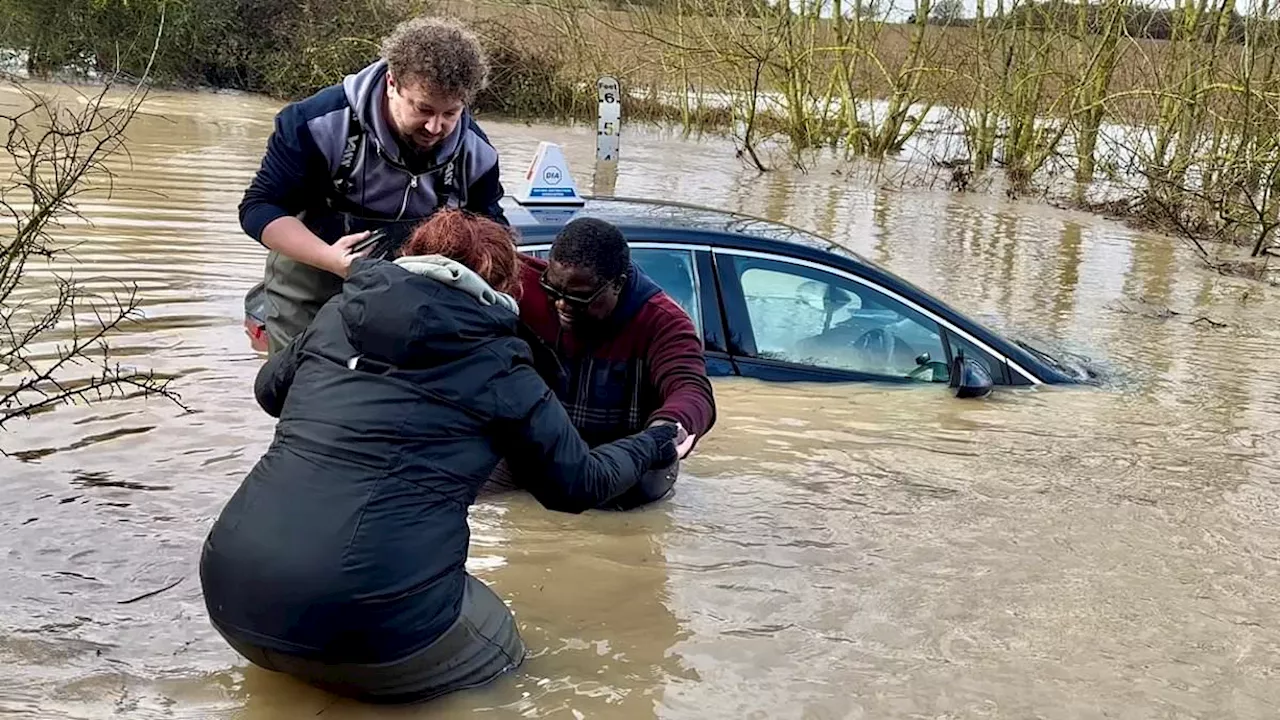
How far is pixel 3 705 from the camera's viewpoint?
3213 mm

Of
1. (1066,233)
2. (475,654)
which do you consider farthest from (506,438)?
(1066,233)

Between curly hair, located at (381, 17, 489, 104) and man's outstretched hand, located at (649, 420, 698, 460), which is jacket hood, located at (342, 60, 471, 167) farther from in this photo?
man's outstretched hand, located at (649, 420, 698, 460)

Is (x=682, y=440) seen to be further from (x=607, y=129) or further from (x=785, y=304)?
(x=607, y=129)

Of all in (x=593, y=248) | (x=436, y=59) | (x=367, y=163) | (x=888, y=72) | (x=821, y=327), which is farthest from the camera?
(x=888, y=72)

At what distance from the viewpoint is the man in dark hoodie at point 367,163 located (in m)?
3.89

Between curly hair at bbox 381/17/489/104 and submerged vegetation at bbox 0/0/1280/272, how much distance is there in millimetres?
12498

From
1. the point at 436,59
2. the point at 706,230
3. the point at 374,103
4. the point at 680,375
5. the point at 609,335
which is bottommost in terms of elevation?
the point at 680,375

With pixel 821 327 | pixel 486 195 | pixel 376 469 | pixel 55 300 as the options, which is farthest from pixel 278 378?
pixel 55 300

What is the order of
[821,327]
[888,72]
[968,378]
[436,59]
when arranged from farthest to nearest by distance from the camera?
[888,72]
[968,378]
[821,327]
[436,59]

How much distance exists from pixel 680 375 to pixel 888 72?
16991 mm

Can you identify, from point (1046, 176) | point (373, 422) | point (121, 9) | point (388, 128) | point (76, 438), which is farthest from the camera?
point (121, 9)

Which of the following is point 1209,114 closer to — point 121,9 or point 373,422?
point 373,422

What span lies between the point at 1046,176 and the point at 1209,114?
3891 mm

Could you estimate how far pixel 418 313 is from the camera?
2.91 meters
